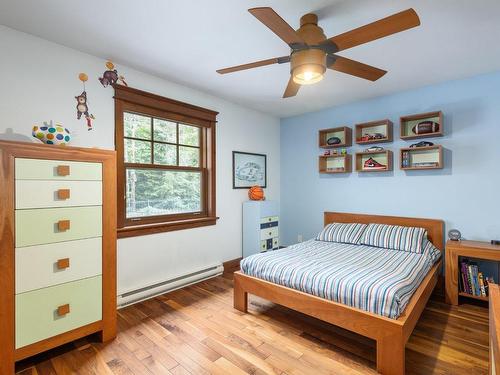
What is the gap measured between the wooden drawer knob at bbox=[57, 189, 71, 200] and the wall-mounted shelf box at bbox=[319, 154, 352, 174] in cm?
330

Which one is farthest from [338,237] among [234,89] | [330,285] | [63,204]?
[63,204]

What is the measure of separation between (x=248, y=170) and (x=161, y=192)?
4.84 ft

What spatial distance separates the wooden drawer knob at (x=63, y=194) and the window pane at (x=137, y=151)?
96cm

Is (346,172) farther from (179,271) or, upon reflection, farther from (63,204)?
(63,204)

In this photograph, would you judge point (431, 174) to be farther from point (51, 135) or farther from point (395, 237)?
point (51, 135)

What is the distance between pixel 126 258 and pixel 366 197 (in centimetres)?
320

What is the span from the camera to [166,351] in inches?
78.6

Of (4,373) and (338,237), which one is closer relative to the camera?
(4,373)

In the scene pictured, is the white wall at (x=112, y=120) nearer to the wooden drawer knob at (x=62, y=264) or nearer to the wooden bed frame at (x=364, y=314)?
the wooden drawer knob at (x=62, y=264)

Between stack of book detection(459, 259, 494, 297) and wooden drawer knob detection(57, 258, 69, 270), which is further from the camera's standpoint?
stack of book detection(459, 259, 494, 297)

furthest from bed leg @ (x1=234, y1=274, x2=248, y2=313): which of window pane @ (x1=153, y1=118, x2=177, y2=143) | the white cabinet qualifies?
window pane @ (x1=153, y1=118, x2=177, y2=143)

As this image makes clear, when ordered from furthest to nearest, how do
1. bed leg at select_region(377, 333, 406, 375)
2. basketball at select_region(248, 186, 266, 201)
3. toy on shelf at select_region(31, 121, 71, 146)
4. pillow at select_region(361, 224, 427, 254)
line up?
basketball at select_region(248, 186, 266, 201), pillow at select_region(361, 224, 427, 254), toy on shelf at select_region(31, 121, 71, 146), bed leg at select_region(377, 333, 406, 375)

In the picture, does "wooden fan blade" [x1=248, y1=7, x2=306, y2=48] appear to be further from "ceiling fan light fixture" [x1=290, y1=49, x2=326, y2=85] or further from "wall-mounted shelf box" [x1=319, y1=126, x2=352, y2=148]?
"wall-mounted shelf box" [x1=319, y1=126, x2=352, y2=148]

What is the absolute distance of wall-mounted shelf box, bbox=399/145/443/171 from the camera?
3095mm
